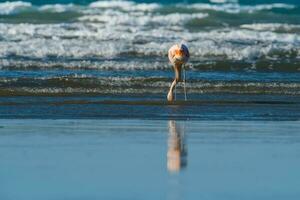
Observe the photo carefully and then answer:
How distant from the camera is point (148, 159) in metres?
12.5

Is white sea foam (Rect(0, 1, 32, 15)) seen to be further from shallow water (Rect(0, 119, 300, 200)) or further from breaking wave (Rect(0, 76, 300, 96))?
shallow water (Rect(0, 119, 300, 200))

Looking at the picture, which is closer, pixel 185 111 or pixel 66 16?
pixel 185 111

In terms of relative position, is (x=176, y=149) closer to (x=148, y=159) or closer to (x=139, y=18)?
(x=148, y=159)

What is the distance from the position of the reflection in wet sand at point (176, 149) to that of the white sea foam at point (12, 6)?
96.9ft

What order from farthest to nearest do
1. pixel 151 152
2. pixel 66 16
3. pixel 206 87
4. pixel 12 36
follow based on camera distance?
pixel 66 16
pixel 12 36
pixel 206 87
pixel 151 152

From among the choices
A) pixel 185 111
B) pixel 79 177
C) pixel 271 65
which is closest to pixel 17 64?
pixel 271 65

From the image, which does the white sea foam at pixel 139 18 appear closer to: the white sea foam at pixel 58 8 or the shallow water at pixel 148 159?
the white sea foam at pixel 58 8

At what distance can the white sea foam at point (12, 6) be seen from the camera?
4522 cm

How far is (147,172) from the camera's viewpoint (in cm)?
1166

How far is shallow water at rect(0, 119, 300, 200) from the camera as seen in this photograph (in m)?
10.7

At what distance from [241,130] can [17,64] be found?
425 inches

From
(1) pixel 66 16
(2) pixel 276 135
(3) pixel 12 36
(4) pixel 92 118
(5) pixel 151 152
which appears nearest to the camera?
(5) pixel 151 152

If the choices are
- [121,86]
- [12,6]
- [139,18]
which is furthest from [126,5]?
[121,86]

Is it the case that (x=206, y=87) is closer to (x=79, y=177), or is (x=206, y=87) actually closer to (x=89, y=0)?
(x=79, y=177)
